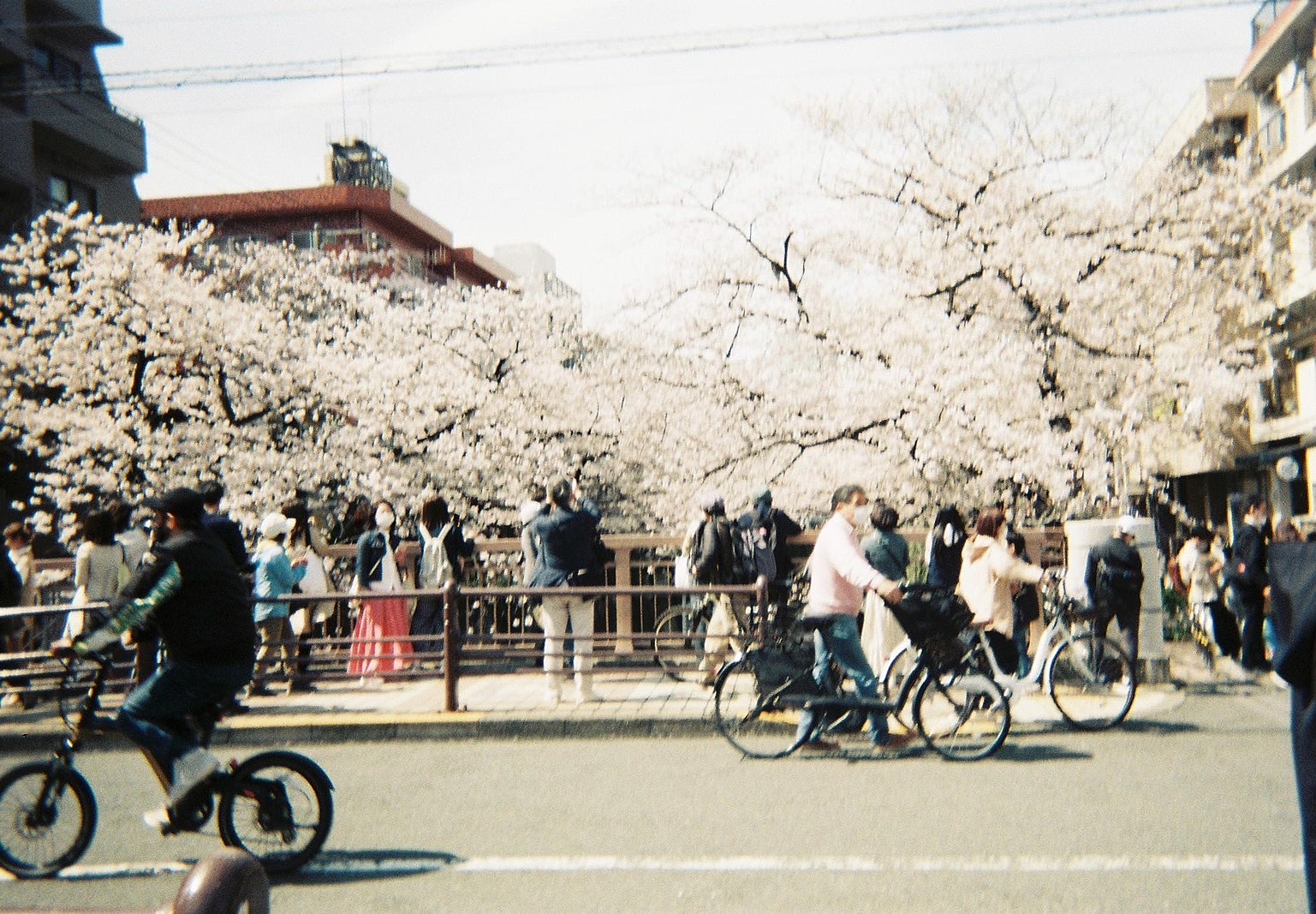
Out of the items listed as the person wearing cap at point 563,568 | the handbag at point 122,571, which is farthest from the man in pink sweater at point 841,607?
the handbag at point 122,571

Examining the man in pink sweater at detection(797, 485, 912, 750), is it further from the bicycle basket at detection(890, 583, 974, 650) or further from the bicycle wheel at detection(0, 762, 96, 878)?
the bicycle wheel at detection(0, 762, 96, 878)

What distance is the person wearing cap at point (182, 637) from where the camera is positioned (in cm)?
542

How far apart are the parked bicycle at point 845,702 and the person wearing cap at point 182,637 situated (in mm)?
3459

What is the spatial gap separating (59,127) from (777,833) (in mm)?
30331

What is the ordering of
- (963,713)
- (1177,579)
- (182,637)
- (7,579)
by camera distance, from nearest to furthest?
(182,637)
(963,713)
(7,579)
(1177,579)

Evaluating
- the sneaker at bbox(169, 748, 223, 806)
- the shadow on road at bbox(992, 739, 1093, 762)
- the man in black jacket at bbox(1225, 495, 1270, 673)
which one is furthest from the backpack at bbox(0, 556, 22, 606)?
the man in black jacket at bbox(1225, 495, 1270, 673)

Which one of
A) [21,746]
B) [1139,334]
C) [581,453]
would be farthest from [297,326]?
[21,746]

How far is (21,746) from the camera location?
9.27m

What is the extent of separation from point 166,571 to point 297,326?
24.6 meters

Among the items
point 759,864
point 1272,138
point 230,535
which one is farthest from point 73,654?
point 1272,138

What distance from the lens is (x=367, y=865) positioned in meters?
5.70

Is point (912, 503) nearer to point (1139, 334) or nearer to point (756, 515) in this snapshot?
point (1139, 334)

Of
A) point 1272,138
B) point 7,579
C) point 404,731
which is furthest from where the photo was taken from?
point 1272,138

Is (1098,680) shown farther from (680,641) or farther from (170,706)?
(170,706)
